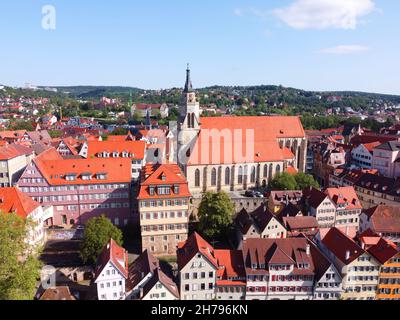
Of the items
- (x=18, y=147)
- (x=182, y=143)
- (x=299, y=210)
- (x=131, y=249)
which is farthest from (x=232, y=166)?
(x=18, y=147)

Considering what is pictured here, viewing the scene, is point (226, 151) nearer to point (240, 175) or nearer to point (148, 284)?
point (240, 175)

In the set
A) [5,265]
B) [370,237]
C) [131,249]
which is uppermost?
[5,265]

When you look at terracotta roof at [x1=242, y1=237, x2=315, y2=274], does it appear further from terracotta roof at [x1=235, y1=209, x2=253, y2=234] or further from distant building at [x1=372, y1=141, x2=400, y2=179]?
distant building at [x1=372, y1=141, x2=400, y2=179]

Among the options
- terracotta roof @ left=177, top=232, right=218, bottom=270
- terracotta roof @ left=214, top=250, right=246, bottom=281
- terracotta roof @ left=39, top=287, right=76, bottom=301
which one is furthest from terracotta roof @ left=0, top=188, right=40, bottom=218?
terracotta roof @ left=214, top=250, right=246, bottom=281

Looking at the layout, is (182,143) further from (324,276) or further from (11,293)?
(11,293)

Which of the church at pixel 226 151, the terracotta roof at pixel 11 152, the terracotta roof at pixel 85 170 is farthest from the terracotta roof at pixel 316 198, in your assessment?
the terracotta roof at pixel 11 152

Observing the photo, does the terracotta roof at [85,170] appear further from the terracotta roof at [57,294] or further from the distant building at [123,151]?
the terracotta roof at [57,294]
